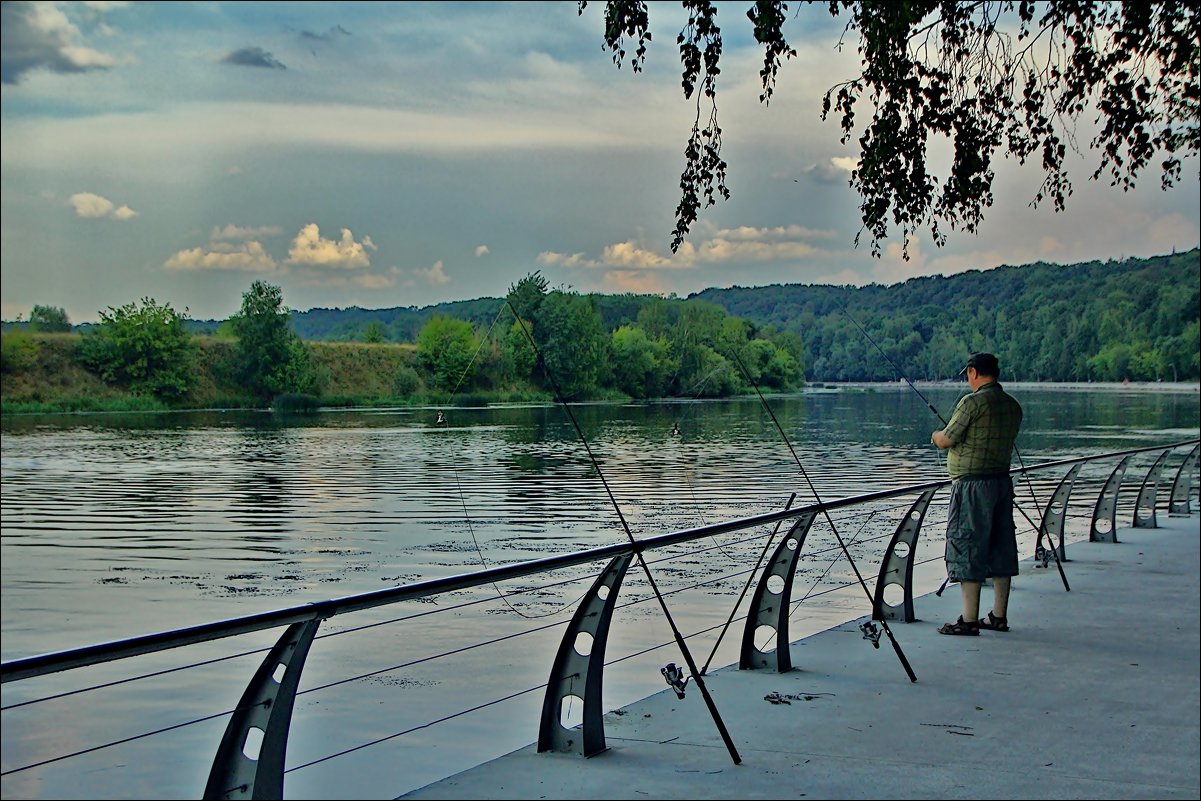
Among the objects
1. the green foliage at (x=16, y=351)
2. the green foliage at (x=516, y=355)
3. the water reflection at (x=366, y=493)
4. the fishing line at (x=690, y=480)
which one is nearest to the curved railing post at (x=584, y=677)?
the fishing line at (x=690, y=480)

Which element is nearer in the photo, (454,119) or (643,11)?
(643,11)

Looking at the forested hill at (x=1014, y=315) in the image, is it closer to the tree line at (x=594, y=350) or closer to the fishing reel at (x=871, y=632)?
the tree line at (x=594, y=350)

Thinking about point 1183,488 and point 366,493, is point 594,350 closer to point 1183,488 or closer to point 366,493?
point 1183,488

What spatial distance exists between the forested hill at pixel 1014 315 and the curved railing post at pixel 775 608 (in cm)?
408

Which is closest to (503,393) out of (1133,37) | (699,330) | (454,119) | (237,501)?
(699,330)

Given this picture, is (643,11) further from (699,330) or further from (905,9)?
(699,330)

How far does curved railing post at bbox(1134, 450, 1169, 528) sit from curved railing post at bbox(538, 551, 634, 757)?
35.8 ft

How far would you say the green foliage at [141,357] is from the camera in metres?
99.8

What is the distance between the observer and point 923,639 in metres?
7.14

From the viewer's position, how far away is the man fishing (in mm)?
7016

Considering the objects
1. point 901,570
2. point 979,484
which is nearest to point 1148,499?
point 901,570

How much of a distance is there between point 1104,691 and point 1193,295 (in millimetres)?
48464

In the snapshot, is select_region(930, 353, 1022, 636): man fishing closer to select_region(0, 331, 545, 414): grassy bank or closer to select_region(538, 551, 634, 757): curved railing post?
select_region(538, 551, 634, 757): curved railing post

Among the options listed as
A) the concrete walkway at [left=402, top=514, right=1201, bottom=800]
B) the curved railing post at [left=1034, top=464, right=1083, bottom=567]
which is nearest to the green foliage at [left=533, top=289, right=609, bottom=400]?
the concrete walkway at [left=402, top=514, right=1201, bottom=800]
